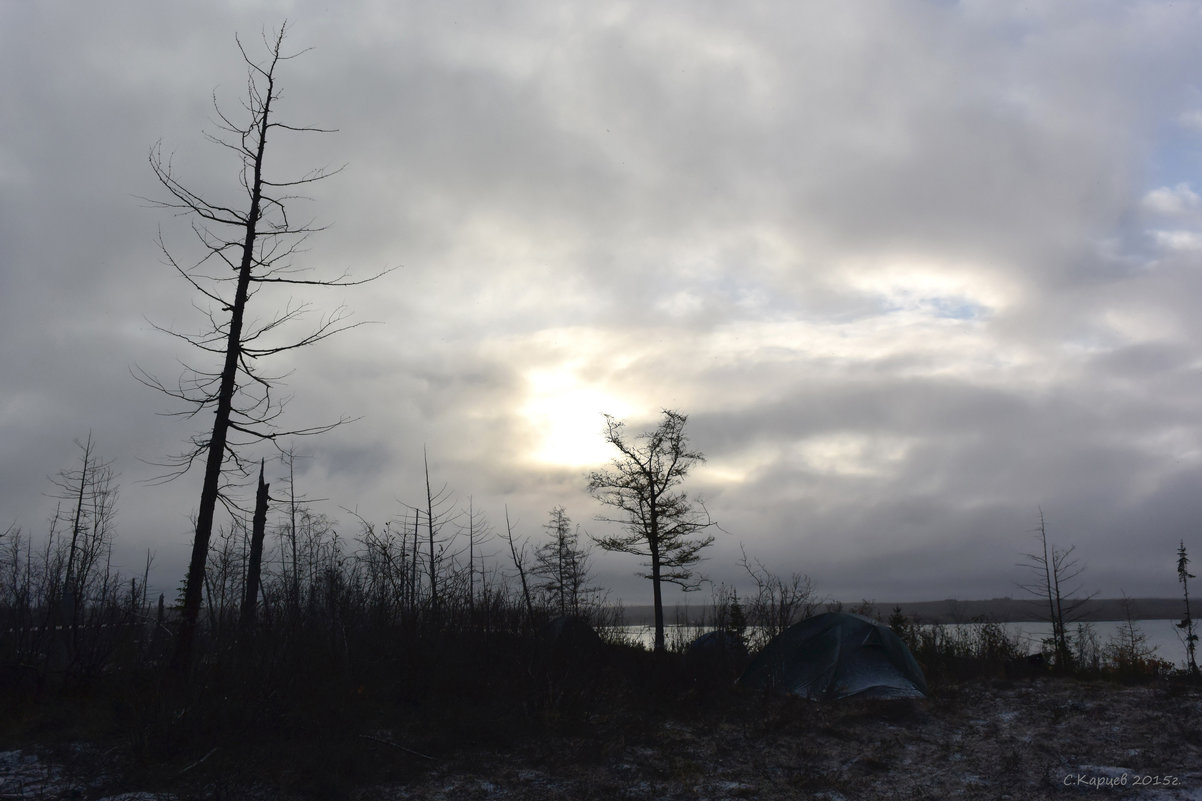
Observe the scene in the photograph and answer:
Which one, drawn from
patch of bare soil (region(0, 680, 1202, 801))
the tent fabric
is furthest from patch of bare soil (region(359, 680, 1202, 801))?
the tent fabric

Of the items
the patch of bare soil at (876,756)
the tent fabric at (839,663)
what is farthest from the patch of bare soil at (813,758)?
the tent fabric at (839,663)

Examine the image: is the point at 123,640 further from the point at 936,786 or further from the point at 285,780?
the point at 936,786

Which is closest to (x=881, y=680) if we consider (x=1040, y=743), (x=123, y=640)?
(x=1040, y=743)

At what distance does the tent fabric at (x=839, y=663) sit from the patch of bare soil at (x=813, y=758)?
0.66 meters

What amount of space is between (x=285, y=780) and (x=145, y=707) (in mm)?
2447

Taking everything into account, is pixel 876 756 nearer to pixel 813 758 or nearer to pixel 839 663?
pixel 813 758

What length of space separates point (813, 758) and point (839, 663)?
4.22m

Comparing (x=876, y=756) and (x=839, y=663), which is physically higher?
(x=839, y=663)

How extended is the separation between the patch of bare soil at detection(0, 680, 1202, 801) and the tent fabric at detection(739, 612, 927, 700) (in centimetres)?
66

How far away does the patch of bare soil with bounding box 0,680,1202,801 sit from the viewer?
9789 millimetres

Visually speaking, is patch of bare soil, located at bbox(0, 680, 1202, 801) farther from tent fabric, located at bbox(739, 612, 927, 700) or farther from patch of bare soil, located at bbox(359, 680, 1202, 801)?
tent fabric, located at bbox(739, 612, 927, 700)

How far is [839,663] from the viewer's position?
51.1 ft

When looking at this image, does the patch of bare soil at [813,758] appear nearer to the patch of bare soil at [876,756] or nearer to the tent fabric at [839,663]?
the patch of bare soil at [876,756]

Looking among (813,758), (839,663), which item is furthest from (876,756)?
(839,663)
